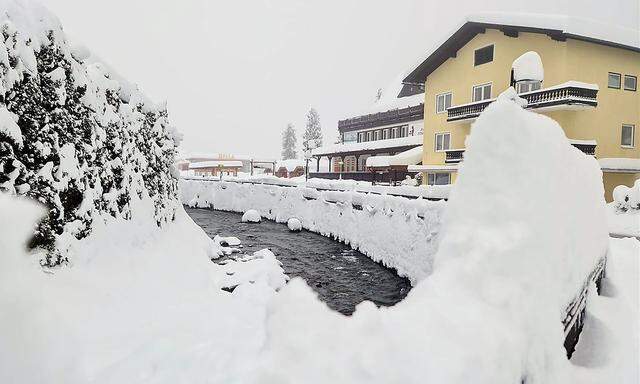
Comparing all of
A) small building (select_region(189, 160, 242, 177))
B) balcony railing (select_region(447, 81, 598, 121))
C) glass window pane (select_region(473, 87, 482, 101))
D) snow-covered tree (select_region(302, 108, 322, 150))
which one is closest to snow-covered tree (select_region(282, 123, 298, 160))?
snow-covered tree (select_region(302, 108, 322, 150))

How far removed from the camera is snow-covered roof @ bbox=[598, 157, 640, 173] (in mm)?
19297

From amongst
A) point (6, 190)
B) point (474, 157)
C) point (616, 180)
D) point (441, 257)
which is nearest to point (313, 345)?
point (441, 257)

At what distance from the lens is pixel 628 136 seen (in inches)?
840

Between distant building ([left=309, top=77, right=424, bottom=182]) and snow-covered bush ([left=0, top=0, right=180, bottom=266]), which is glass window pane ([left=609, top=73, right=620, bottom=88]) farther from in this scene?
snow-covered bush ([left=0, top=0, right=180, bottom=266])

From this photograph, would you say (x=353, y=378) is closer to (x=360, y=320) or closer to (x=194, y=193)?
(x=360, y=320)

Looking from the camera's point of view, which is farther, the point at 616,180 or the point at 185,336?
the point at 616,180

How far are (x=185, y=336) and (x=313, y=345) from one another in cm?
340

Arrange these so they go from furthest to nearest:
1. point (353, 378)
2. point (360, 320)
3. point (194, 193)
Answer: point (194, 193)
point (360, 320)
point (353, 378)

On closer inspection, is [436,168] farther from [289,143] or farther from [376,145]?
[289,143]

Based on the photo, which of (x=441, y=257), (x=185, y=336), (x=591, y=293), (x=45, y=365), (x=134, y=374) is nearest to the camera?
(x=45, y=365)

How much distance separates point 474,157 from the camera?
3924 millimetres

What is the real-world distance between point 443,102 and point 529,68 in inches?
596

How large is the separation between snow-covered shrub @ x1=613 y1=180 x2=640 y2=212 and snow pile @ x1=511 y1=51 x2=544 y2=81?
9617 mm

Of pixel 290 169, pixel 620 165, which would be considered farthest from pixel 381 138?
pixel 620 165
